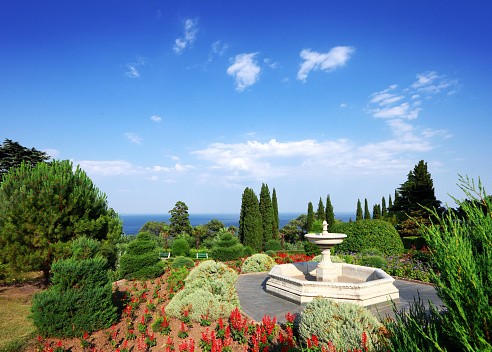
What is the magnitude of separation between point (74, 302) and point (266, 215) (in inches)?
1117

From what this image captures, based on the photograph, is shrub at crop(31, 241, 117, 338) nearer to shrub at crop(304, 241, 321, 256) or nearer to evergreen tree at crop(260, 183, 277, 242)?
shrub at crop(304, 241, 321, 256)

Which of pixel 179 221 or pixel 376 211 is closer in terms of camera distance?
pixel 179 221

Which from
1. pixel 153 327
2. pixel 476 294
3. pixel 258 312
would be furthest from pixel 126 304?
pixel 476 294

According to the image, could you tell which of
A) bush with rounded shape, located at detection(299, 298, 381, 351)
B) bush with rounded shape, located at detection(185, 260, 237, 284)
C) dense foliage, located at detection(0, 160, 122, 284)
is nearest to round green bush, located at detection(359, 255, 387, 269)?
bush with rounded shape, located at detection(185, 260, 237, 284)

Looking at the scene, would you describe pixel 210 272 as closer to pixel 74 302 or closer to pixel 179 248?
pixel 74 302

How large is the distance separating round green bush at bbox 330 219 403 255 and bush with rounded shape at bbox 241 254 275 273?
236 inches

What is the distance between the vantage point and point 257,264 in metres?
15.8

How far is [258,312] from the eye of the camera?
8250mm

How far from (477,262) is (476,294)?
0.99 feet

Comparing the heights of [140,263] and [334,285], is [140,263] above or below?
below

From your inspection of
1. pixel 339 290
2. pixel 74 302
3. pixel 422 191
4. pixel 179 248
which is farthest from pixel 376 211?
pixel 74 302

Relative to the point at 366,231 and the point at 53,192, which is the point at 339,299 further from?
the point at 53,192

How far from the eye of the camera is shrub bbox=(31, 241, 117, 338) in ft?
23.0

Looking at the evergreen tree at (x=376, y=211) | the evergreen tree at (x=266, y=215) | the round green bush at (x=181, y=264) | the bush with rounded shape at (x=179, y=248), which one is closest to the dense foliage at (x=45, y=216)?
the round green bush at (x=181, y=264)
